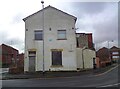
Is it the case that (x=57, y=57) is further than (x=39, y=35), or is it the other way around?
(x=39, y=35)

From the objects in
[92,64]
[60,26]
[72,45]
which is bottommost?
[92,64]

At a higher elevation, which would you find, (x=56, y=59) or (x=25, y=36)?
(x=25, y=36)

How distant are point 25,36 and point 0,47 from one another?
63534 mm

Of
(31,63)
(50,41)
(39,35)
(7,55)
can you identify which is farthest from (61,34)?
(7,55)

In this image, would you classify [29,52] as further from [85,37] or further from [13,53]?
[13,53]

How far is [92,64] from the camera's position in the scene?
4434 cm

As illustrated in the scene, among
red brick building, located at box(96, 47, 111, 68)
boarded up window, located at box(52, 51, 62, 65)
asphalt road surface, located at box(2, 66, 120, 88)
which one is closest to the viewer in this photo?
asphalt road surface, located at box(2, 66, 120, 88)

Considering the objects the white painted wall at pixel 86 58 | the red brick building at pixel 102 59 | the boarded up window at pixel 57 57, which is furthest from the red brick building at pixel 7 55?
the boarded up window at pixel 57 57

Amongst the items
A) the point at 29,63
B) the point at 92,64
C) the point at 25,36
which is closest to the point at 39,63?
the point at 29,63

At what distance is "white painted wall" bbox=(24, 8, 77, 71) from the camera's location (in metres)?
32.7

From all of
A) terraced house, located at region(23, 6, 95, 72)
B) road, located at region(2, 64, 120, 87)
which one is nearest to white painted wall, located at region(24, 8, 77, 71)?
terraced house, located at region(23, 6, 95, 72)

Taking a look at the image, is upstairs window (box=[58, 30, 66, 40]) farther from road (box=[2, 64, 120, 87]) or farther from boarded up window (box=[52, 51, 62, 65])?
road (box=[2, 64, 120, 87])

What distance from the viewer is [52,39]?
32.9 m

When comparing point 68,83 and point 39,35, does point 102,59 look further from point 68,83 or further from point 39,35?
point 68,83
